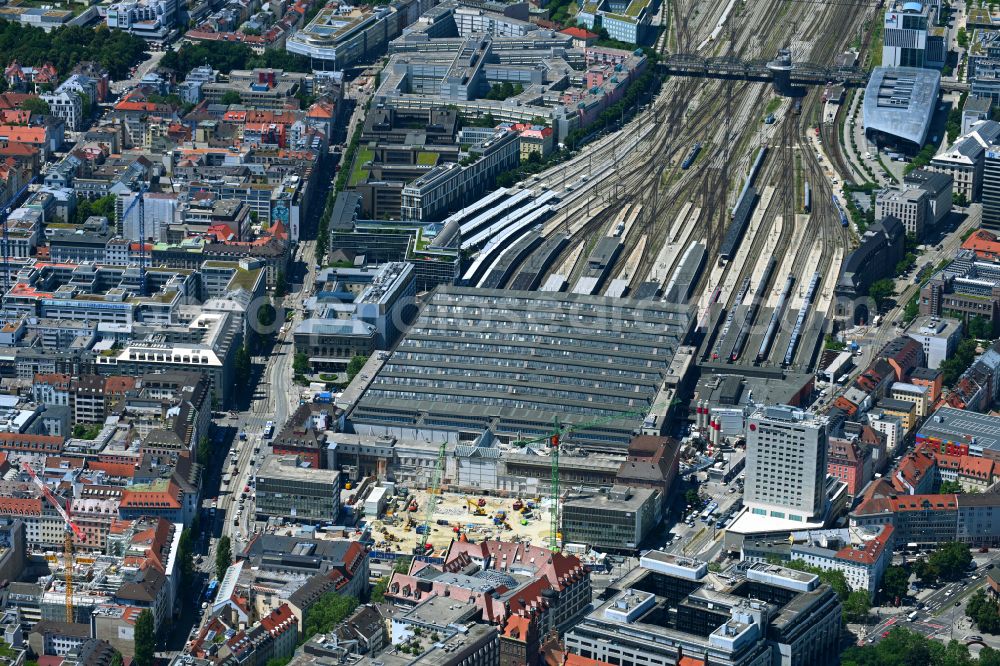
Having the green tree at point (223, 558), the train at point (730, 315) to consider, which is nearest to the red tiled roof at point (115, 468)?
the green tree at point (223, 558)

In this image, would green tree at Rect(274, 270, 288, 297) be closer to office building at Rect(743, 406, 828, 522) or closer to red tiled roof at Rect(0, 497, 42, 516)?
red tiled roof at Rect(0, 497, 42, 516)

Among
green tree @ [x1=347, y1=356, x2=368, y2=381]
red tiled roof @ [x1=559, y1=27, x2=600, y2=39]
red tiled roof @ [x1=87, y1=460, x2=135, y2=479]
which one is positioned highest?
red tiled roof @ [x1=559, y1=27, x2=600, y2=39]

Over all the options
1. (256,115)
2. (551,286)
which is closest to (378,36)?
(256,115)

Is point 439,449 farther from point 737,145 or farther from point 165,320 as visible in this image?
point 737,145

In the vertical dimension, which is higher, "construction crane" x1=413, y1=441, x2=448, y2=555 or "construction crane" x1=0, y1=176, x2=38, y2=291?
"construction crane" x1=0, y1=176, x2=38, y2=291

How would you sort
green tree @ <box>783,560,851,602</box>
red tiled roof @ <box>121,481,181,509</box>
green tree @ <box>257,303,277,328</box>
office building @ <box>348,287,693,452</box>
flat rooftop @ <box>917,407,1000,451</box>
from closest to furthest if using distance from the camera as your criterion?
green tree @ <box>783,560,851,602</box>
red tiled roof @ <box>121,481,181,509</box>
flat rooftop @ <box>917,407,1000,451</box>
office building @ <box>348,287,693,452</box>
green tree @ <box>257,303,277,328</box>

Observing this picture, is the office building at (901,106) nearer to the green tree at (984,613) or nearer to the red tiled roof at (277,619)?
the green tree at (984,613)

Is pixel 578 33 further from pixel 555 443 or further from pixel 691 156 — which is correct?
pixel 555 443

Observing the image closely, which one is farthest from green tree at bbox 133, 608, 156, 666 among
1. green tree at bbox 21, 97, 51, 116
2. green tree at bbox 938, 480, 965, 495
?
→ green tree at bbox 21, 97, 51, 116
